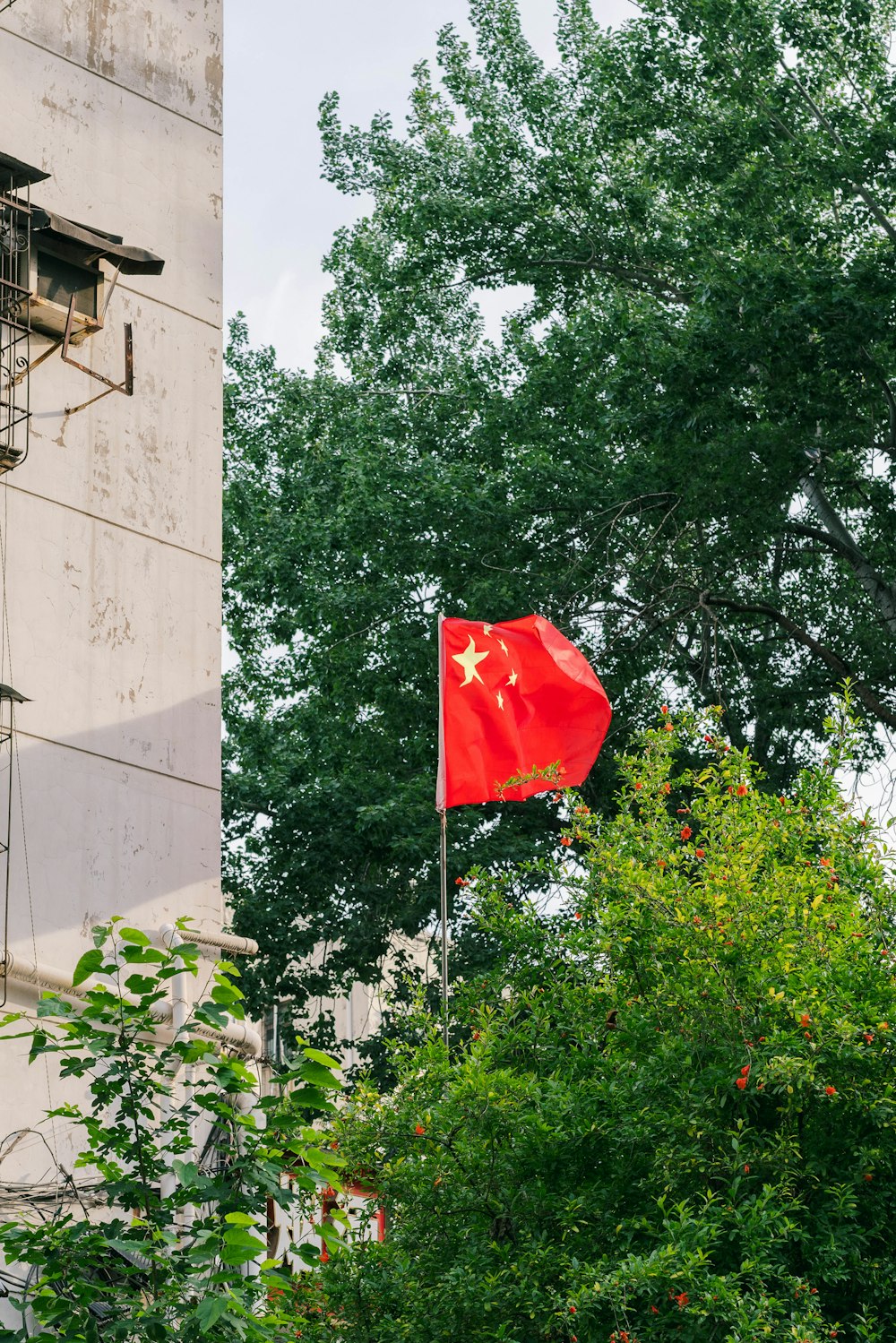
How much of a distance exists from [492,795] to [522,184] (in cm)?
1218

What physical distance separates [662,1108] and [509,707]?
19.2 ft

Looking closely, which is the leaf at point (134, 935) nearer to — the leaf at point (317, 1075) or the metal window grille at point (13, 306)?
the leaf at point (317, 1075)

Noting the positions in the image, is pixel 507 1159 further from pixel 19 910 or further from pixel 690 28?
pixel 690 28

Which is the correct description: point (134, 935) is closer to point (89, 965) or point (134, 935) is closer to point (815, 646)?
point (89, 965)

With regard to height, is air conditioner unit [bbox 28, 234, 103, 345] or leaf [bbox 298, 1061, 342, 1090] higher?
air conditioner unit [bbox 28, 234, 103, 345]

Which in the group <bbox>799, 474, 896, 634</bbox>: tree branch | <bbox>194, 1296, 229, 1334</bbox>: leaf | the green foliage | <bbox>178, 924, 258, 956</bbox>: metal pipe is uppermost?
<bbox>799, 474, 896, 634</bbox>: tree branch

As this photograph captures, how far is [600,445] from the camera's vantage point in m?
20.7

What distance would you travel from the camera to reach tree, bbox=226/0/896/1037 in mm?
18859

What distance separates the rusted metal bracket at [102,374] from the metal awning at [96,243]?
0.50 feet

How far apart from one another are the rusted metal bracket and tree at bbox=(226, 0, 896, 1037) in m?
7.20

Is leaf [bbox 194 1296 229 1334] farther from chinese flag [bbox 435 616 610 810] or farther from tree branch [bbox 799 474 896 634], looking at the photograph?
tree branch [bbox 799 474 896 634]

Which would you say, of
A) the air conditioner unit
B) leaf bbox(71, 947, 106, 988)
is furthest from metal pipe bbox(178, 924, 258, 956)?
leaf bbox(71, 947, 106, 988)

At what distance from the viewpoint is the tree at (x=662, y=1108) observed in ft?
23.6

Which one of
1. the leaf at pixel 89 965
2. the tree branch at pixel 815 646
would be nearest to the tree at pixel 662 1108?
the leaf at pixel 89 965
